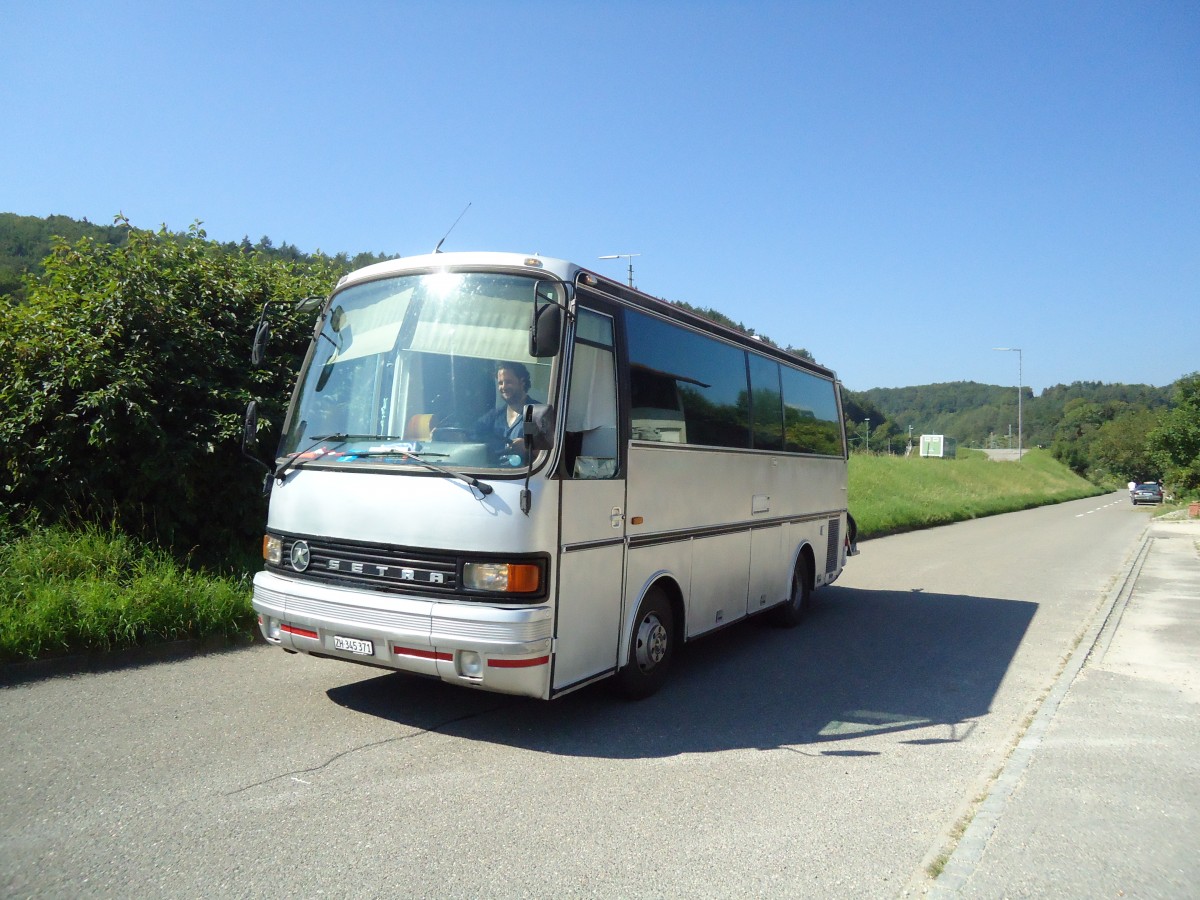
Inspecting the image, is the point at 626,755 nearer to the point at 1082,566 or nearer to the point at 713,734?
the point at 713,734

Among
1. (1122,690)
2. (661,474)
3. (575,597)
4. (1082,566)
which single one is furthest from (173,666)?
(1082,566)

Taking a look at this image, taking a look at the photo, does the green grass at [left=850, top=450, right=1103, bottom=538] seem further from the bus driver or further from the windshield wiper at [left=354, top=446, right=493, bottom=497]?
the windshield wiper at [left=354, top=446, right=493, bottom=497]

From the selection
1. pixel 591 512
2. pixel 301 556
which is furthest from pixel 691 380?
pixel 301 556

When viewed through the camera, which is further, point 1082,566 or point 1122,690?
point 1082,566

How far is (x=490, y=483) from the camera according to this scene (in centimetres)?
527

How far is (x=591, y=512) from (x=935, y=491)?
1540 inches

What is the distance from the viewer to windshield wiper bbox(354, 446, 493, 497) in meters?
5.23

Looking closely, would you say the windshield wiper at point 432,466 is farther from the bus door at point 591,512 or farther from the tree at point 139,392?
the tree at point 139,392

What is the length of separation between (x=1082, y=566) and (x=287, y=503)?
55.3ft

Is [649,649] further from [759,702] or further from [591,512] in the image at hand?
[591,512]

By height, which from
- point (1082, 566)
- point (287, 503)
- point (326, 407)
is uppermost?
point (326, 407)

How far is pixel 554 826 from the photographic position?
433 centimetres

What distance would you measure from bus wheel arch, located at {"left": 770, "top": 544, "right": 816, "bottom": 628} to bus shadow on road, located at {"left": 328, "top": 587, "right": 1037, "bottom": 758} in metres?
0.21

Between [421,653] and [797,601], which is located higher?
[421,653]
